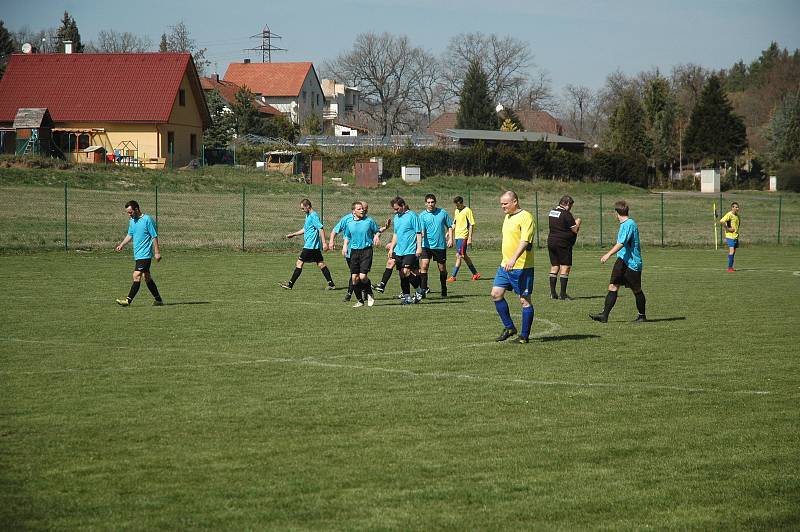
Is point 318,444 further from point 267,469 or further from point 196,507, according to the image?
point 196,507

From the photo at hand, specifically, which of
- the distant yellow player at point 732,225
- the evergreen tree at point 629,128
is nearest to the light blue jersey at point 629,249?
the distant yellow player at point 732,225

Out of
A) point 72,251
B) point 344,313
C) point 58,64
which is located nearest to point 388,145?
point 58,64

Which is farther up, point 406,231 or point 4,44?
point 4,44

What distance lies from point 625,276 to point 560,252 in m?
3.74

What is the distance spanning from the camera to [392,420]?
889 cm

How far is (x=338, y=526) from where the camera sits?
607cm

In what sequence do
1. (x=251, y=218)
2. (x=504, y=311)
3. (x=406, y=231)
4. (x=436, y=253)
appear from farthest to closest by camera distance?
(x=251, y=218), (x=436, y=253), (x=406, y=231), (x=504, y=311)

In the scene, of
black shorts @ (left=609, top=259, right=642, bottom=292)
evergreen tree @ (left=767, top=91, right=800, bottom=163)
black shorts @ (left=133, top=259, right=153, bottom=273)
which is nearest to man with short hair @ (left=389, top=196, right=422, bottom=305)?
black shorts @ (left=609, top=259, right=642, bottom=292)

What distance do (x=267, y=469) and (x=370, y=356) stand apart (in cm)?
519

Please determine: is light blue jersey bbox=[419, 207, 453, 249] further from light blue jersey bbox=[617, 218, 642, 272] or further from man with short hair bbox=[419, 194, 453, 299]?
light blue jersey bbox=[617, 218, 642, 272]

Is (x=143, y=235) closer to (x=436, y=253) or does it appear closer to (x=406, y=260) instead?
(x=406, y=260)

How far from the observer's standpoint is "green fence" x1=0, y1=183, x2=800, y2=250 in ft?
116

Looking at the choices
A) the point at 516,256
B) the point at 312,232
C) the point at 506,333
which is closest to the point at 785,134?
the point at 312,232

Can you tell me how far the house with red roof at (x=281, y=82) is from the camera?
109188 mm
